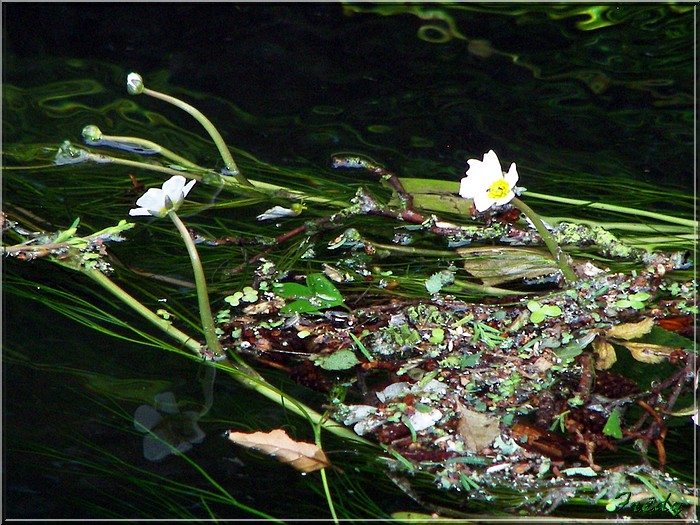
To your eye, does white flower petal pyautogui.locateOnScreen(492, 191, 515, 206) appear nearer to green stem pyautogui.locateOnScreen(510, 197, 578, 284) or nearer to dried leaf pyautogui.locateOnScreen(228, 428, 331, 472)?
green stem pyautogui.locateOnScreen(510, 197, 578, 284)

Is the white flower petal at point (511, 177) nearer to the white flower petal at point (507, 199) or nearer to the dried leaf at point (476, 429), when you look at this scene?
the white flower petal at point (507, 199)

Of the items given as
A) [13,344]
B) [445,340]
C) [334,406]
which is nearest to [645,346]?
[445,340]

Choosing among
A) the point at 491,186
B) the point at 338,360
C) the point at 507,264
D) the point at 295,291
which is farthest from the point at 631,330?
the point at 295,291

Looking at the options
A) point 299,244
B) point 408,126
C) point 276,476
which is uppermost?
point 408,126

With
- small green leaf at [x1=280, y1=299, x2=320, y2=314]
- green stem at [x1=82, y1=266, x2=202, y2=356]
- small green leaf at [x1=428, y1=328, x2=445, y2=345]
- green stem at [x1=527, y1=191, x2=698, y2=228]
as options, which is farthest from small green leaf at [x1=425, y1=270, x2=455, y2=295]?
green stem at [x1=82, y1=266, x2=202, y2=356]

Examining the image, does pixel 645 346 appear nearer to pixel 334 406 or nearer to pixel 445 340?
pixel 445 340

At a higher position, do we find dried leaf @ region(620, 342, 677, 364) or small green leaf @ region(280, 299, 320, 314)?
dried leaf @ region(620, 342, 677, 364)

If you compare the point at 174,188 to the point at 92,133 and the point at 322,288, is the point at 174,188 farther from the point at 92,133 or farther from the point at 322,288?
the point at 92,133
